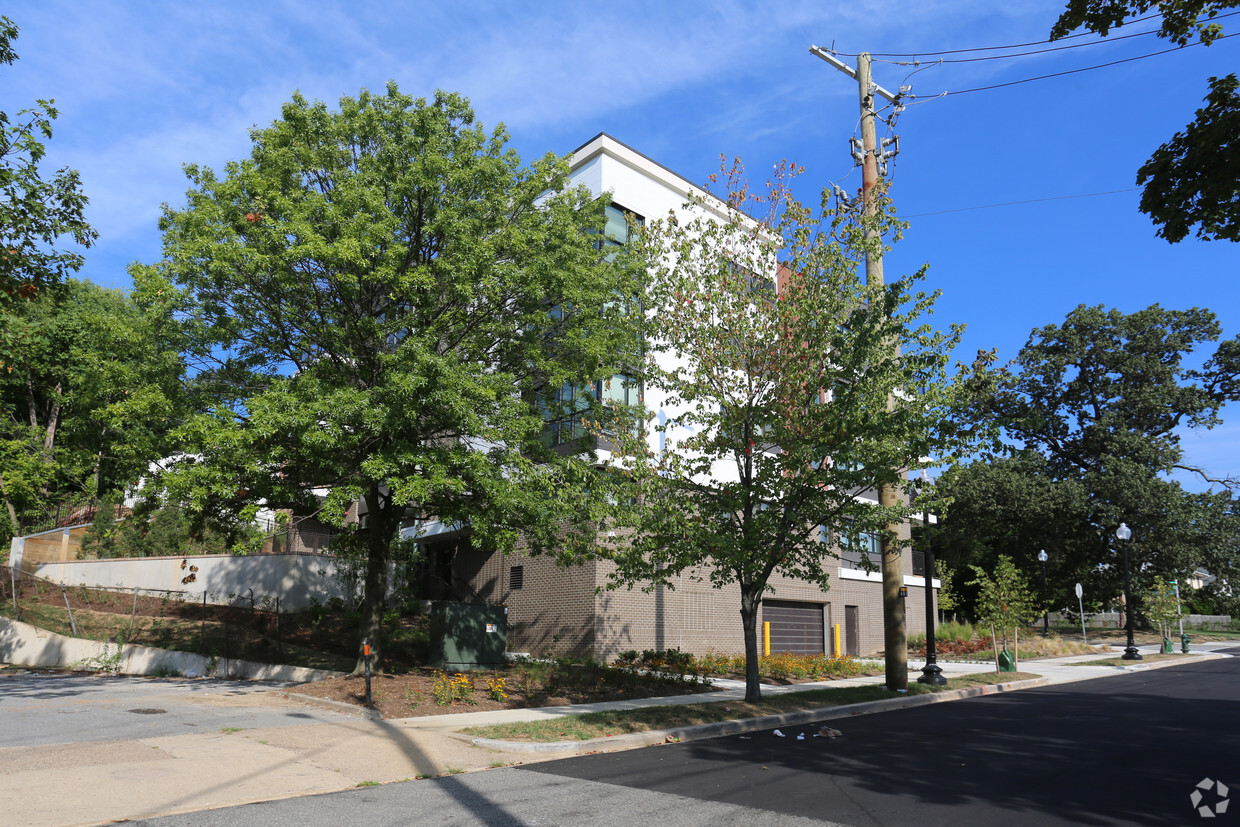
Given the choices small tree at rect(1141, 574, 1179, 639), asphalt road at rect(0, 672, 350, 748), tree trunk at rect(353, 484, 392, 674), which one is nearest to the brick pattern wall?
tree trunk at rect(353, 484, 392, 674)

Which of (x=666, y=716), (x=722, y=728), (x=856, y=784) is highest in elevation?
(x=856, y=784)

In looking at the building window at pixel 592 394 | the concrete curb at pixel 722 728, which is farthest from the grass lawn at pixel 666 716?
the building window at pixel 592 394

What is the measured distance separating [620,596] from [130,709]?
12606 mm

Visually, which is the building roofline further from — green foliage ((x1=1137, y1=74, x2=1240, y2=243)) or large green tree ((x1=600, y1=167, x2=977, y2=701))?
green foliage ((x1=1137, y1=74, x2=1240, y2=243))

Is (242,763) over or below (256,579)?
below

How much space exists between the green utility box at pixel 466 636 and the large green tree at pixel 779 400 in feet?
19.7

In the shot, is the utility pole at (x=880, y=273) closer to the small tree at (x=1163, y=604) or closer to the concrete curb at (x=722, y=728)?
the concrete curb at (x=722, y=728)

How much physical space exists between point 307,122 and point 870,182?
12204 mm

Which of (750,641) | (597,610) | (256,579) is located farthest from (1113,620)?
(256,579)

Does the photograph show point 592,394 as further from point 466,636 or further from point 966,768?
point 966,768

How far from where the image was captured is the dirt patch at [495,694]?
46.5 feet

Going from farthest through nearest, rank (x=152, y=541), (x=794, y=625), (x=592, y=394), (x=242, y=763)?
1. (x=152, y=541)
2. (x=794, y=625)
3. (x=592, y=394)
4. (x=242, y=763)

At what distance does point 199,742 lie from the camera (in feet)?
33.8

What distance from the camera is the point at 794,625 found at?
28.7 m
